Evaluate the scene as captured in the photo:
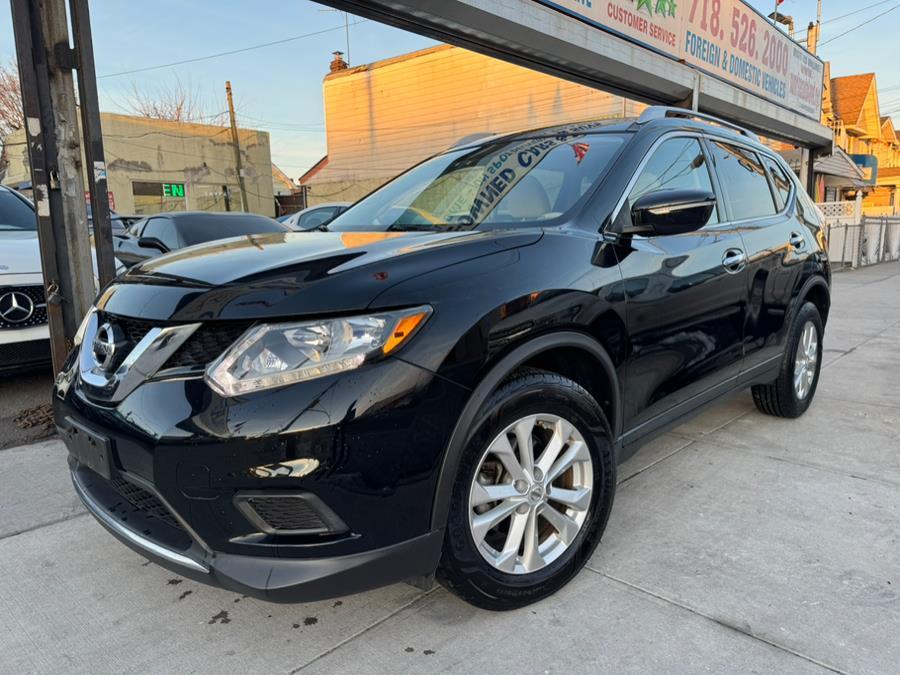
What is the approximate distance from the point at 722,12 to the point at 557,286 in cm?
1033

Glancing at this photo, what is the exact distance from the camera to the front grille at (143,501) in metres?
1.95

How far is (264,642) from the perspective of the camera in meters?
2.13

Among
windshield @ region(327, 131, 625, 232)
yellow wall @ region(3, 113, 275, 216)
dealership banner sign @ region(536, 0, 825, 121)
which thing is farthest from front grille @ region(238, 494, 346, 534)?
yellow wall @ region(3, 113, 275, 216)

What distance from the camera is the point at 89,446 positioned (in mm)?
2082

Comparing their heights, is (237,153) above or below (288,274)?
above

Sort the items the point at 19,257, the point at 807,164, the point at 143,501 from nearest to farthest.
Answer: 1. the point at 143,501
2. the point at 19,257
3. the point at 807,164

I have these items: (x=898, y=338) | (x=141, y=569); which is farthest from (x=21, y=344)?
(x=898, y=338)

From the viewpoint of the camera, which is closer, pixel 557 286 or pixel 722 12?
pixel 557 286

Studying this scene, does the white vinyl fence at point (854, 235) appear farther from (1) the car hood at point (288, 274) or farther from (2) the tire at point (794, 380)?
(1) the car hood at point (288, 274)

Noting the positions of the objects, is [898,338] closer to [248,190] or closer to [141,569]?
[141,569]

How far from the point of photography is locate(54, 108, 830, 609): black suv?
1769mm

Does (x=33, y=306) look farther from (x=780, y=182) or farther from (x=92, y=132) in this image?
(x=780, y=182)

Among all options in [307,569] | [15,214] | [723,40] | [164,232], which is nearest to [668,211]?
[307,569]

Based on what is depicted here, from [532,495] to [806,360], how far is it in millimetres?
3030
